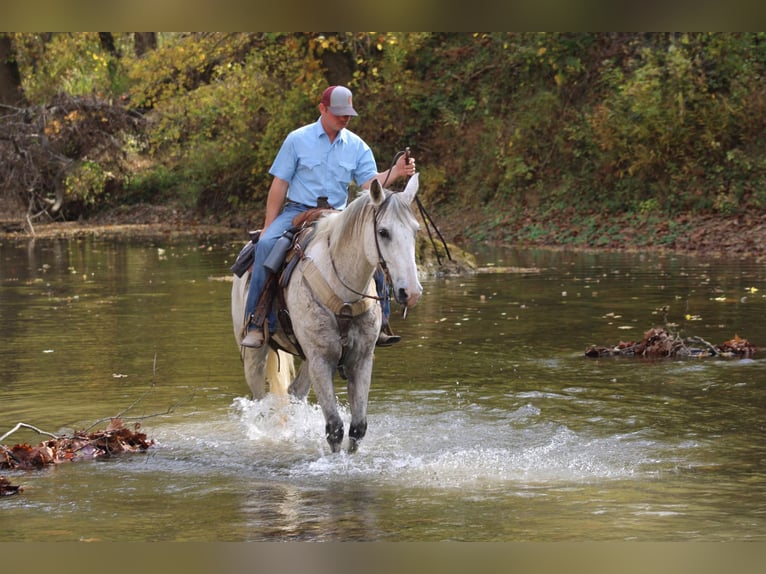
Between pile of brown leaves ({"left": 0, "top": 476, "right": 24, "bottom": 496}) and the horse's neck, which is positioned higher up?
the horse's neck

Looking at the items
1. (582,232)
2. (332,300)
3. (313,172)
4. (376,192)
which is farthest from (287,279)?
(582,232)

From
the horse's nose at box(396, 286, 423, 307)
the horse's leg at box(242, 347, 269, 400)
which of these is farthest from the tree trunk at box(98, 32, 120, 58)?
the horse's nose at box(396, 286, 423, 307)

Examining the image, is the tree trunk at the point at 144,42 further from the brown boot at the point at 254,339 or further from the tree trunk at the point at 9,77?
the brown boot at the point at 254,339

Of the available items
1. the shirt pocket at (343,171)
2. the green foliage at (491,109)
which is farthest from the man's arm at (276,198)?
the green foliage at (491,109)

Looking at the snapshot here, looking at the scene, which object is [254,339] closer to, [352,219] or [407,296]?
[352,219]

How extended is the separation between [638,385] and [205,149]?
2866 cm

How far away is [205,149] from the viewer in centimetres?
3778

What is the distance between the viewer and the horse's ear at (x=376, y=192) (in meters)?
7.00

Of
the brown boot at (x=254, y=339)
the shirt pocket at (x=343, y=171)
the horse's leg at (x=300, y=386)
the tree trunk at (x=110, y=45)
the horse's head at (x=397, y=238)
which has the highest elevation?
the tree trunk at (x=110, y=45)

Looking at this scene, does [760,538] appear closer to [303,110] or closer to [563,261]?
[563,261]

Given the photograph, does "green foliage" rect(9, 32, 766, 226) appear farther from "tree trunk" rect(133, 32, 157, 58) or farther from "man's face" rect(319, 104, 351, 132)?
"man's face" rect(319, 104, 351, 132)

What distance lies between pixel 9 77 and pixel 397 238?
35522mm

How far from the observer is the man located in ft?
26.6

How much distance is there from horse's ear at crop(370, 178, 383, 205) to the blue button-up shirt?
1.07 m
